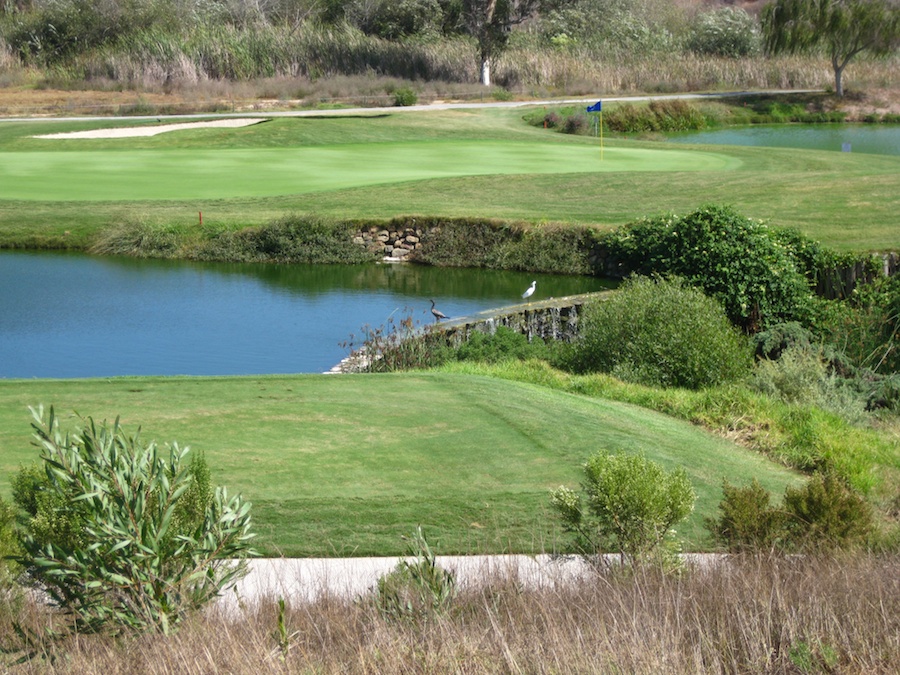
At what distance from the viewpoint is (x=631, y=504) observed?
6320 mm

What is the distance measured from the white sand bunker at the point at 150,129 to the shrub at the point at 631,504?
120ft

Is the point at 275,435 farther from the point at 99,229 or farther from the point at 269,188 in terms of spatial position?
the point at 269,188

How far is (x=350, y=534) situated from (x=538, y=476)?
1697 millimetres

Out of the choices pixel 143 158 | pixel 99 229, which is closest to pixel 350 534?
pixel 99 229

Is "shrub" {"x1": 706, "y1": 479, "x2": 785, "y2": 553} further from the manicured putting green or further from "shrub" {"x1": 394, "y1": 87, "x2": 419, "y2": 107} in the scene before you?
"shrub" {"x1": 394, "y1": 87, "x2": 419, "y2": 107}

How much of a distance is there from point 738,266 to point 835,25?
149ft

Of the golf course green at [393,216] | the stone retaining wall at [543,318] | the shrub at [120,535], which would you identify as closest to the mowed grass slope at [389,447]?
the golf course green at [393,216]

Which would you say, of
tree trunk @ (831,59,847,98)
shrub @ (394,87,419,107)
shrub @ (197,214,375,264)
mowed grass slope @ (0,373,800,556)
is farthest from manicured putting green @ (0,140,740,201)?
tree trunk @ (831,59,847,98)

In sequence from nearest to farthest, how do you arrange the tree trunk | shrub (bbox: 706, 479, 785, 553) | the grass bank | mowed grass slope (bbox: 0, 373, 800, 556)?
1. shrub (bbox: 706, 479, 785, 553)
2. mowed grass slope (bbox: 0, 373, 800, 556)
3. the grass bank
4. the tree trunk

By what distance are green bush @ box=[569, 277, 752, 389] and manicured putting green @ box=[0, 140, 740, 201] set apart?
15698 mm

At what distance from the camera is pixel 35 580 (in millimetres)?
5301

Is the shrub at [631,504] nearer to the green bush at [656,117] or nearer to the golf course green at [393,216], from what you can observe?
the golf course green at [393,216]

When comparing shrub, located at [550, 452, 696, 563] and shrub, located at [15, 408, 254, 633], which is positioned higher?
shrub, located at [15, 408, 254, 633]

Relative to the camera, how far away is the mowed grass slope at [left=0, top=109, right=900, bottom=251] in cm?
2577
